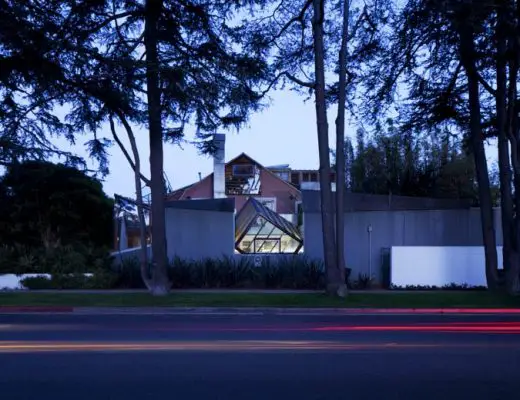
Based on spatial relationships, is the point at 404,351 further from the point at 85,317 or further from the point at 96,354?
the point at 85,317

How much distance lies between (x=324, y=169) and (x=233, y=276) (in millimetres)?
6023

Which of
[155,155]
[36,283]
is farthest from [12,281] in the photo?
[155,155]

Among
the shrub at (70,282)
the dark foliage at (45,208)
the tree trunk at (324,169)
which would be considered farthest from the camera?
the dark foliage at (45,208)

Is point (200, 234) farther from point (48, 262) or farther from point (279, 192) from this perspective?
point (279, 192)

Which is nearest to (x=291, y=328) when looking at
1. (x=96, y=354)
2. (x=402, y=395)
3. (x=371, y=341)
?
(x=371, y=341)

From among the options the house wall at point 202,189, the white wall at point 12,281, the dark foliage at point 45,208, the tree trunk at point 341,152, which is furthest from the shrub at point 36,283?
the house wall at point 202,189

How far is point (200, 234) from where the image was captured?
2644cm

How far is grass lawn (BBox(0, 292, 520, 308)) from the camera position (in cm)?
1898

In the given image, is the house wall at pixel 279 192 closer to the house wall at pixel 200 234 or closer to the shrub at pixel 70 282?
the house wall at pixel 200 234

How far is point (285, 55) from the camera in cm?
2275

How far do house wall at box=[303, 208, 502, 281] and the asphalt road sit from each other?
34.2ft

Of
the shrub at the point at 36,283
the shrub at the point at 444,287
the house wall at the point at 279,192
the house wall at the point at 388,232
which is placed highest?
the house wall at the point at 279,192

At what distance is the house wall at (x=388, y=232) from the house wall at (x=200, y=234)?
3087mm

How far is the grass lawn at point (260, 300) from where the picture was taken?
18984mm
